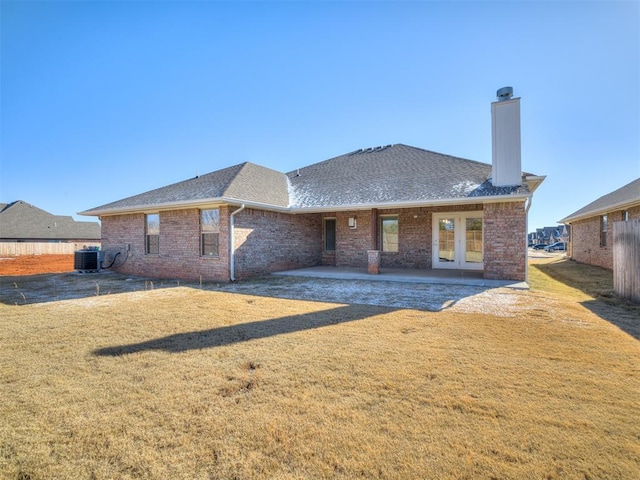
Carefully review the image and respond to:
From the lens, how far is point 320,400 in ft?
9.45

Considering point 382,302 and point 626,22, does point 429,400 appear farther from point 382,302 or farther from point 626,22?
point 626,22

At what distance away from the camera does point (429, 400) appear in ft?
9.39

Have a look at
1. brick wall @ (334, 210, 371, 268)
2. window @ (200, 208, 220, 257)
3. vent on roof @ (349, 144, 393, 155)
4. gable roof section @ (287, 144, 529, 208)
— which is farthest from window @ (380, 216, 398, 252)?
window @ (200, 208, 220, 257)

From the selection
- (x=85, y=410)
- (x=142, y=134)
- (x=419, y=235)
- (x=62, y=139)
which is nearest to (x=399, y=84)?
(x=419, y=235)

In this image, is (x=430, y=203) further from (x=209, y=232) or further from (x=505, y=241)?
(x=209, y=232)

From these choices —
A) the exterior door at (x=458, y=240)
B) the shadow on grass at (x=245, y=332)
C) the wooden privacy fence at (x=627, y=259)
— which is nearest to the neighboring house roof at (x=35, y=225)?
the shadow on grass at (x=245, y=332)

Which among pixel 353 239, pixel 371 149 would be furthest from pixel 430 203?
pixel 371 149

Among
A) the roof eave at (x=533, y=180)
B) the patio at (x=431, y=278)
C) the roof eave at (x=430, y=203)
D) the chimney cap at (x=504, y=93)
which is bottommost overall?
the patio at (x=431, y=278)

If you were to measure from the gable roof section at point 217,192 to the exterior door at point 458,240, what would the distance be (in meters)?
6.92

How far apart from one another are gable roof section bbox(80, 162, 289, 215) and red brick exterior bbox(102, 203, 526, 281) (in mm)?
502

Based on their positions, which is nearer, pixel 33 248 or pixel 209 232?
pixel 209 232

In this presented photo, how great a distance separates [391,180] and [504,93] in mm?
4965

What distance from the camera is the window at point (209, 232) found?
10.9 metres

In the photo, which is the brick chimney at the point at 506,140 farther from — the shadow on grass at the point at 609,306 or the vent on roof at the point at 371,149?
the vent on roof at the point at 371,149
